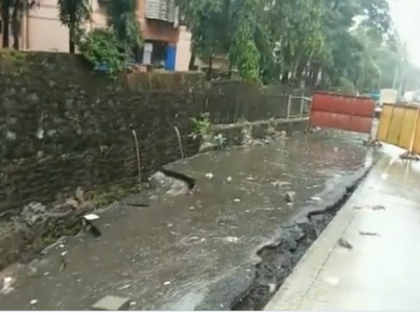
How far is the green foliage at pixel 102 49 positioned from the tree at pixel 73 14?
0.83 feet

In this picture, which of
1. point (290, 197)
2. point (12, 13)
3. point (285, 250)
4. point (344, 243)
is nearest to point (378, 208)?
point (290, 197)

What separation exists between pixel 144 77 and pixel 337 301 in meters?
3.02

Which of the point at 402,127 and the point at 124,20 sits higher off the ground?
the point at 124,20

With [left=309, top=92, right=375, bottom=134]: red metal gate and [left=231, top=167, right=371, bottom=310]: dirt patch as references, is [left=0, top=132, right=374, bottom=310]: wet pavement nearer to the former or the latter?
[left=231, top=167, right=371, bottom=310]: dirt patch

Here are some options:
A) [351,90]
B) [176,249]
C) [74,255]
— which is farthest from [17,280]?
[351,90]

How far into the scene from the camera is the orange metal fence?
5.55 meters

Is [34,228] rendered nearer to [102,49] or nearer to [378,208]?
[102,49]

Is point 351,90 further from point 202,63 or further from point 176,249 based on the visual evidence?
point 176,249

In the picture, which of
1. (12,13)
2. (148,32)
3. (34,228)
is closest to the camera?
(34,228)

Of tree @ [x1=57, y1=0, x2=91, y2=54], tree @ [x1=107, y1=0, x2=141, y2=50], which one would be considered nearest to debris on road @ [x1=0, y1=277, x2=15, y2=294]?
tree @ [x1=57, y1=0, x2=91, y2=54]

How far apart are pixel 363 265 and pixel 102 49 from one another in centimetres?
244

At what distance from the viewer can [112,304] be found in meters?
1.86

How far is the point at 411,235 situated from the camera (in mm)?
3006

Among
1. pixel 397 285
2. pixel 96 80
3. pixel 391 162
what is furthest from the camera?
pixel 391 162
